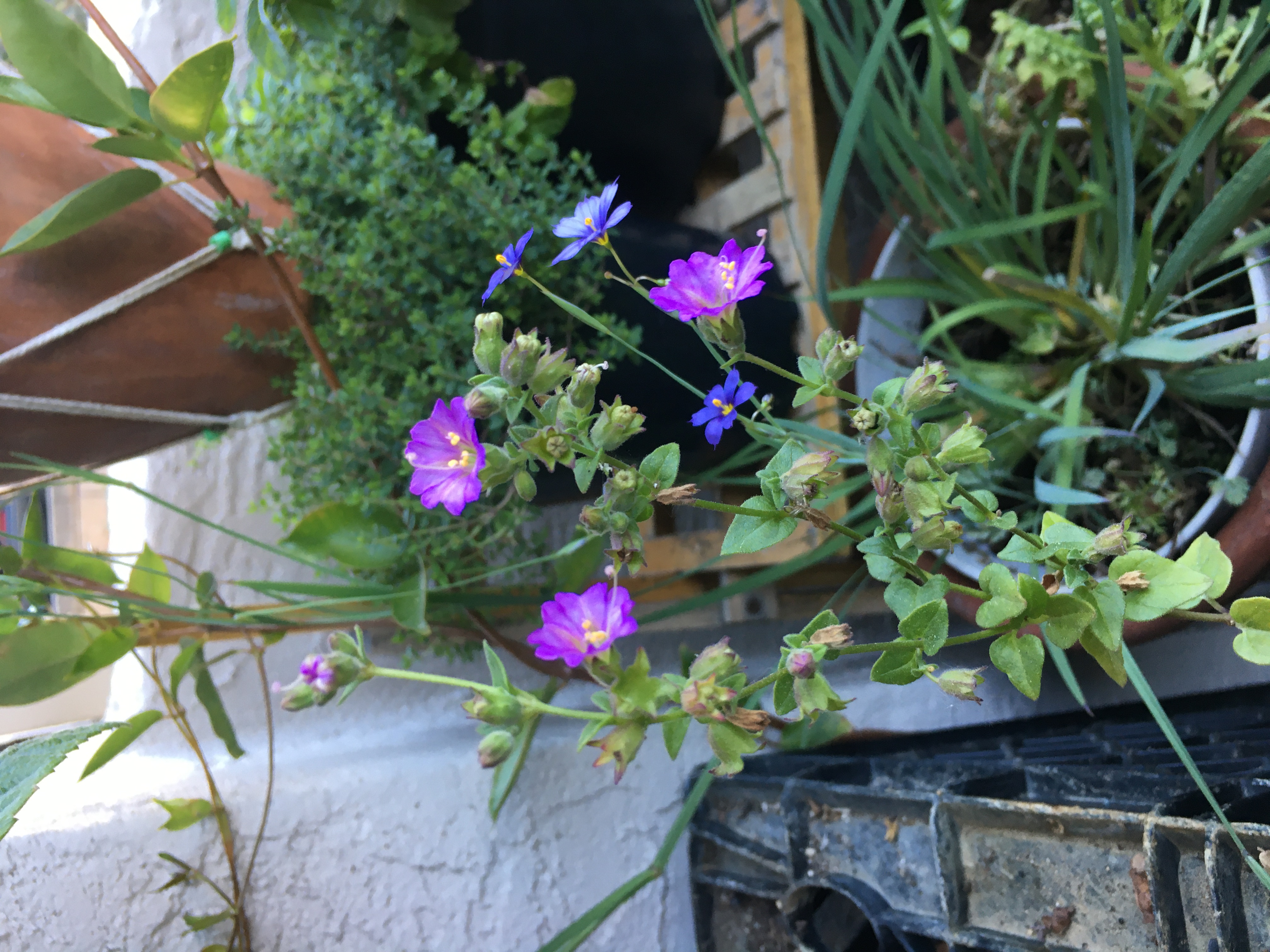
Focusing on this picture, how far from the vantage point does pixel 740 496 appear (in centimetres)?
77

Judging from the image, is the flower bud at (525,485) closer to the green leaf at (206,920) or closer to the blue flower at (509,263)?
the blue flower at (509,263)

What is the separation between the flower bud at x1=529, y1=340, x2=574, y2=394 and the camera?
0.93 ft

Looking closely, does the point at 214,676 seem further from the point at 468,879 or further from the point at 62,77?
the point at 62,77

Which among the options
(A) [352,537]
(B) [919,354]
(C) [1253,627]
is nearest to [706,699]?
(C) [1253,627]

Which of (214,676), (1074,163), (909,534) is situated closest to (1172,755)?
(909,534)

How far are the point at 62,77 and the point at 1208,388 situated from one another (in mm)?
680

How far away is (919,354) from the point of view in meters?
0.67

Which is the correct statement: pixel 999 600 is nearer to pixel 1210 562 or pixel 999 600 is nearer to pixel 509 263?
pixel 1210 562

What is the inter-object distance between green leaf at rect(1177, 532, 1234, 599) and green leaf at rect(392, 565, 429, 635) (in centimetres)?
40

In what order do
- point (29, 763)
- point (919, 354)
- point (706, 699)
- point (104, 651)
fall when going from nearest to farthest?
1. point (706, 699)
2. point (29, 763)
3. point (104, 651)
4. point (919, 354)

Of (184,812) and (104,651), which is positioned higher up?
(104,651)

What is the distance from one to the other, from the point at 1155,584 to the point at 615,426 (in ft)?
0.69

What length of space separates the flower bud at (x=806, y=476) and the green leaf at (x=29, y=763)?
0.38 m

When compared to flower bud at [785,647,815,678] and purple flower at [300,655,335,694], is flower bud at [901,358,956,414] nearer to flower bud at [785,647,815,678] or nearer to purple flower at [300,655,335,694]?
flower bud at [785,647,815,678]
